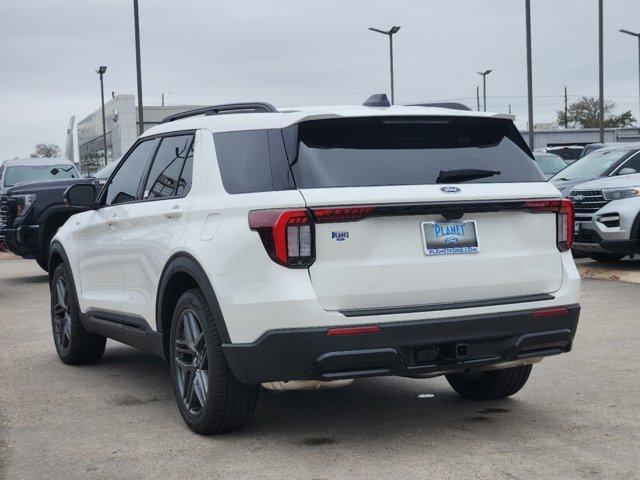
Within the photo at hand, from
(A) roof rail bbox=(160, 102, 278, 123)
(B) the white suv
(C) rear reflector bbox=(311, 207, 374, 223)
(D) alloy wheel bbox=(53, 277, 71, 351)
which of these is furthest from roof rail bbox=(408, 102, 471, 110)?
(D) alloy wheel bbox=(53, 277, 71, 351)

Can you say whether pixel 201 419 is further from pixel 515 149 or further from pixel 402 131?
pixel 515 149

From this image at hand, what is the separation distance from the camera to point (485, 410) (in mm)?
6352

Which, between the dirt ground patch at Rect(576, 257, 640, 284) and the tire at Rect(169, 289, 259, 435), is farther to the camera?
the dirt ground patch at Rect(576, 257, 640, 284)

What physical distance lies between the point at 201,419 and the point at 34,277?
39.5ft

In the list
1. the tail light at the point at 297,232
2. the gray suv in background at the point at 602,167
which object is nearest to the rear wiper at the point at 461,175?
the tail light at the point at 297,232

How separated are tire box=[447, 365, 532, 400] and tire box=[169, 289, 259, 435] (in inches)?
63.1

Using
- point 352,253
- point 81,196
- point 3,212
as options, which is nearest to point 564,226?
point 352,253

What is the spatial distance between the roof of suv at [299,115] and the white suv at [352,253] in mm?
11

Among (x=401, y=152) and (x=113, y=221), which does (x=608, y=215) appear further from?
(x=401, y=152)

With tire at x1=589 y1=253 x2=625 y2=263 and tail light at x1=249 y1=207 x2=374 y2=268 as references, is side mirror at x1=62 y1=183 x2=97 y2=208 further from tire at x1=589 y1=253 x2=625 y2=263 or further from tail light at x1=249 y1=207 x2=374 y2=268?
tire at x1=589 y1=253 x2=625 y2=263

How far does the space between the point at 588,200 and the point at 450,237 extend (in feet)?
32.5

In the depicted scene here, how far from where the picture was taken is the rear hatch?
5125 mm

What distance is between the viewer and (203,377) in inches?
225

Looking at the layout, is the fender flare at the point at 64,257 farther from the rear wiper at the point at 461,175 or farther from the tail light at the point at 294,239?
the rear wiper at the point at 461,175
